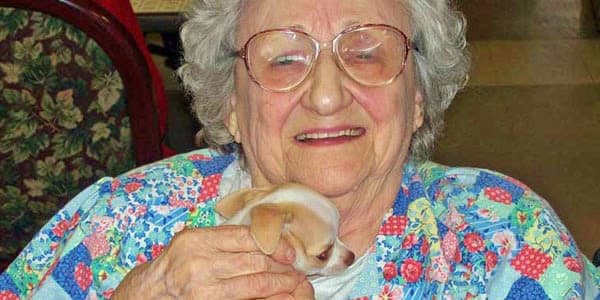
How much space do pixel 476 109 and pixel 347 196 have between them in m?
3.00

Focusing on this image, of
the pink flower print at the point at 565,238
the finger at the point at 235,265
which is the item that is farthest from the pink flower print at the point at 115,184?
the pink flower print at the point at 565,238

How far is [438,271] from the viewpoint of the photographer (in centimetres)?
162

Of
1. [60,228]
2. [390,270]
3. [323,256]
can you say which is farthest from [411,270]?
[60,228]

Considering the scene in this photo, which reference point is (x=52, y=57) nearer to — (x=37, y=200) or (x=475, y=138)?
(x=37, y=200)

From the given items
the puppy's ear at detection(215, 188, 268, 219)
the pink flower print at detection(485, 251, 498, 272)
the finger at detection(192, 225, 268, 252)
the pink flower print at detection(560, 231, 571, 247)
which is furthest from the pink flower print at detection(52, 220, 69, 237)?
the pink flower print at detection(560, 231, 571, 247)

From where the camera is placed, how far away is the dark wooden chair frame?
6.22 ft

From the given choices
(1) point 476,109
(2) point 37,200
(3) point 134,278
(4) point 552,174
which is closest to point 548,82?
(1) point 476,109

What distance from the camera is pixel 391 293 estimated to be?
63.6 inches

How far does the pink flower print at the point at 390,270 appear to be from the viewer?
5.34ft

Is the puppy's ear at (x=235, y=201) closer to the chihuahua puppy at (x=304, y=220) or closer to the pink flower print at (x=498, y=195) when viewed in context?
the chihuahua puppy at (x=304, y=220)

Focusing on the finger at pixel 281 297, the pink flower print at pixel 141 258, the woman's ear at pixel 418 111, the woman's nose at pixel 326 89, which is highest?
the woman's nose at pixel 326 89

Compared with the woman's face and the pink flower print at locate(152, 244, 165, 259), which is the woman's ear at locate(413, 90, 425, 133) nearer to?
→ the woman's face

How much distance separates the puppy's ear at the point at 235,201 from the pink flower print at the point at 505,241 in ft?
1.32

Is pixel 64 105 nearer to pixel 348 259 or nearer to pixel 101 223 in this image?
pixel 101 223
